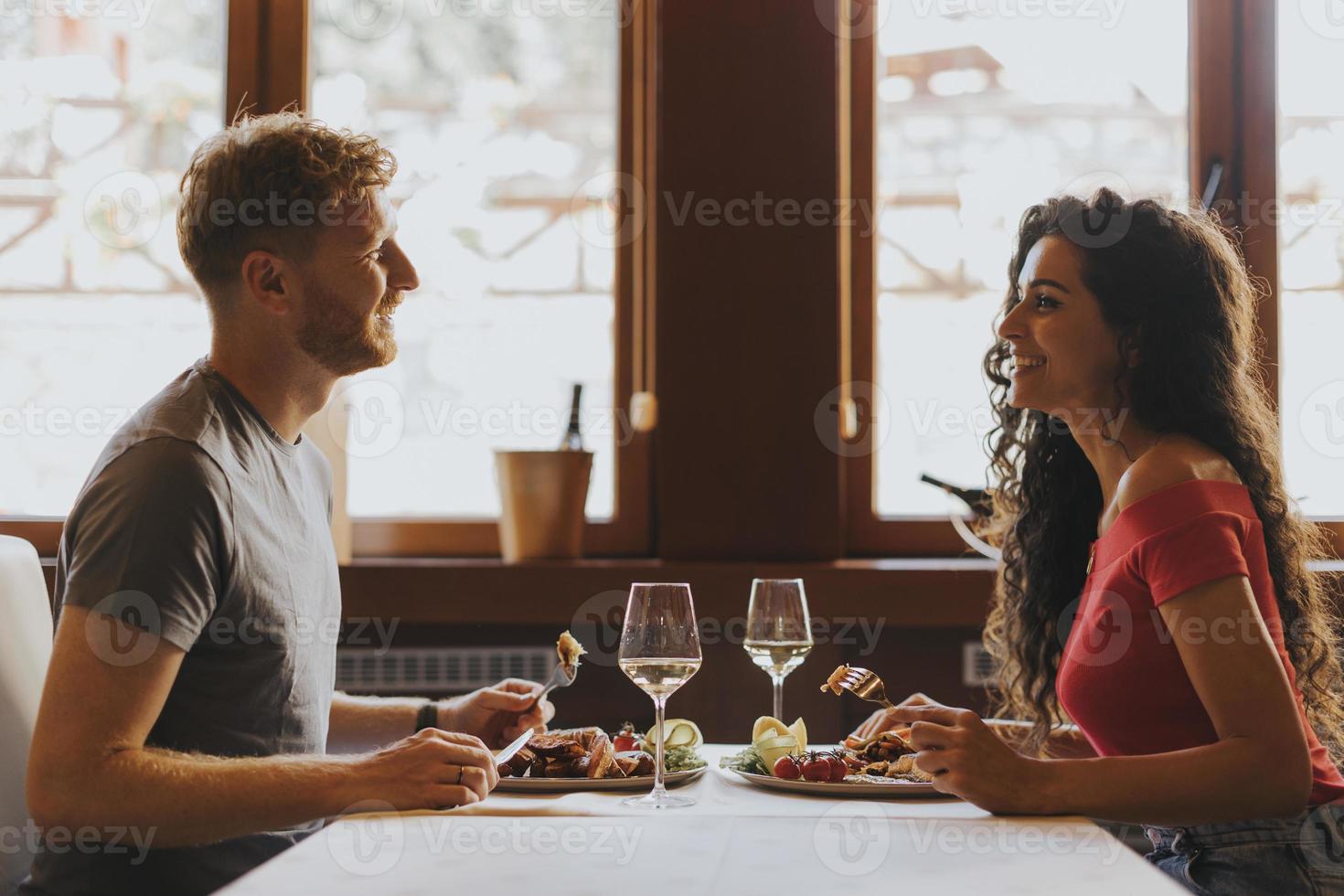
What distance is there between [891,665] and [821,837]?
136cm

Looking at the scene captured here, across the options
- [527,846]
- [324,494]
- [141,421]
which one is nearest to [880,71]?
[324,494]

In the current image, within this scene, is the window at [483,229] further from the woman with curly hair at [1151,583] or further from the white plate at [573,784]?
the white plate at [573,784]

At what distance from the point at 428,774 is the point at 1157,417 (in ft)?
3.50

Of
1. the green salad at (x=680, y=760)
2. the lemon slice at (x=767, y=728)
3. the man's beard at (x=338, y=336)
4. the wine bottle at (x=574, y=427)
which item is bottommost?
the green salad at (x=680, y=760)

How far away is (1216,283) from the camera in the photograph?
1.70 meters

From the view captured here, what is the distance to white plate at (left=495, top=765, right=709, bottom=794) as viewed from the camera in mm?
1344

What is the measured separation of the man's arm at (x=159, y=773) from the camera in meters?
1.19

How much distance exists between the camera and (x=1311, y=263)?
2732 millimetres

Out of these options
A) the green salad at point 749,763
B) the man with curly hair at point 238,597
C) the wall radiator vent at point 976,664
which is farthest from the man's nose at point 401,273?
the wall radiator vent at point 976,664

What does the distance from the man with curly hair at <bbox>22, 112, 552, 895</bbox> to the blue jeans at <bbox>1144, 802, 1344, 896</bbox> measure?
82 centimetres

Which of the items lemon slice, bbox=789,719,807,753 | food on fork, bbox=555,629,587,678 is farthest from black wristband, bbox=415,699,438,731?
lemon slice, bbox=789,719,807,753

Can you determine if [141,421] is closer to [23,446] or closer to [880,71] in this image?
[23,446]

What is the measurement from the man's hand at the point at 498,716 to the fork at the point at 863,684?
0.42m

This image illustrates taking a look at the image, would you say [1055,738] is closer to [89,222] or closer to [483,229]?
[483,229]
